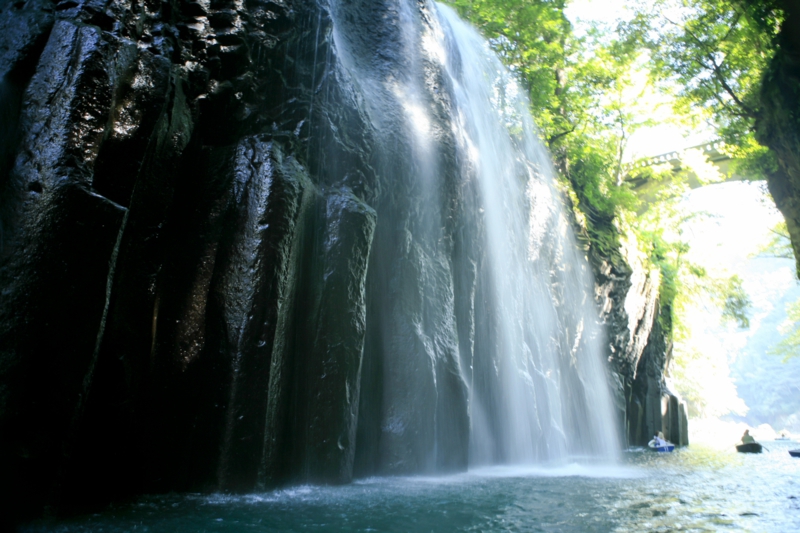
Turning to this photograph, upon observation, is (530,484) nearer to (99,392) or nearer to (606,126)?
(99,392)

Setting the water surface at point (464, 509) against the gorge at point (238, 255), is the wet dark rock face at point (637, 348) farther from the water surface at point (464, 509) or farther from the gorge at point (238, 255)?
the water surface at point (464, 509)

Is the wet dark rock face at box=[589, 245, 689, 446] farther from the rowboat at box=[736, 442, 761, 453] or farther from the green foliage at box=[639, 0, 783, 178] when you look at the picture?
the green foliage at box=[639, 0, 783, 178]

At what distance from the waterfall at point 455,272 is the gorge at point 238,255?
47mm

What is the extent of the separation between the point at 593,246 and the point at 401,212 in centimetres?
1111

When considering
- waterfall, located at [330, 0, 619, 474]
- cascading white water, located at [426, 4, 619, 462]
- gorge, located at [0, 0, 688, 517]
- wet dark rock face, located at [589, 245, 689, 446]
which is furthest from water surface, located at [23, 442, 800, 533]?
wet dark rock face, located at [589, 245, 689, 446]

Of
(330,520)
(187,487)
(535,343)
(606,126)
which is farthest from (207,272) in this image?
(606,126)

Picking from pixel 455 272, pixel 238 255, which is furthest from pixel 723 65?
pixel 238 255

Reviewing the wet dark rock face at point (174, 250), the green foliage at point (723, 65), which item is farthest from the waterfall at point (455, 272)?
the green foliage at point (723, 65)

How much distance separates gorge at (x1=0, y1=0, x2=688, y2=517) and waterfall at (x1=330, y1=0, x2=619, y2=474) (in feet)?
0.16

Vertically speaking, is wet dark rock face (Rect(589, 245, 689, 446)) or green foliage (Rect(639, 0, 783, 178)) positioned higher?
green foliage (Rect(639, 0, 783, 178))

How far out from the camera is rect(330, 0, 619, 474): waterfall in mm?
7617

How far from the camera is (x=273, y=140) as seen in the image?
6664mm

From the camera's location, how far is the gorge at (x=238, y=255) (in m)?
4.24

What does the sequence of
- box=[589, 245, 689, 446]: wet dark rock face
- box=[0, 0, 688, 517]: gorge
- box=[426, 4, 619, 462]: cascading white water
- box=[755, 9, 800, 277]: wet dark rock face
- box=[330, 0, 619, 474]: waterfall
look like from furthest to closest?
box=[589, 245, 689, 446]: wet dark rock face → box=[755, 9, 800, 277]: wet dark rock face → box=[426, 4, 619, 462]: cascading white water → box=[330, 0, 619, 474]: waterfall → box=[0, 0, 688, 517]: gorge
